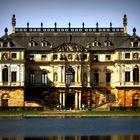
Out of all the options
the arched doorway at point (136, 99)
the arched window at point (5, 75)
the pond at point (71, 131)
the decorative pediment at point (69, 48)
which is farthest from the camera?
the decorative pediment at point (69, 48)

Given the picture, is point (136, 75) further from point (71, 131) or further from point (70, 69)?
point (71, 131)

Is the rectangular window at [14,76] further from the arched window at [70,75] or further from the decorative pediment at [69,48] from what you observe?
the arched window at [70,75]

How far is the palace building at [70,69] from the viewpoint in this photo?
109062mm

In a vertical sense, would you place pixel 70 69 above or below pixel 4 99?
above

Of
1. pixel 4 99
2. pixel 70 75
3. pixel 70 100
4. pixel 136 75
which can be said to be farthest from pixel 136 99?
pixel 4 99

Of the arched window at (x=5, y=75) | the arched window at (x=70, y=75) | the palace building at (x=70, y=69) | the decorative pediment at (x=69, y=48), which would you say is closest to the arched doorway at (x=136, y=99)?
the palace building at (x=70, y=69)

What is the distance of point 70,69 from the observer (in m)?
112

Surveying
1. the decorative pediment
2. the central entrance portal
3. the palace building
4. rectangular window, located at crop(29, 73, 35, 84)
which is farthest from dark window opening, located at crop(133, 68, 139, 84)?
rectangular window, located at crop(29, 73, 35, 84)

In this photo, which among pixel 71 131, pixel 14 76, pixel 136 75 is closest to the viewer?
pixel 71 131

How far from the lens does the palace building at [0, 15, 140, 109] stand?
109062 millimetres

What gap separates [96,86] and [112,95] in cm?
395

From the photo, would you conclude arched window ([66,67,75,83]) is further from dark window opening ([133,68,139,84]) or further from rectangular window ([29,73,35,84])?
dark window opening ([133,68,139,84])

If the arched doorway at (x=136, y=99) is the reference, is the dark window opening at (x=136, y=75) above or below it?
above

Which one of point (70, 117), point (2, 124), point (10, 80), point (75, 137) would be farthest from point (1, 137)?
point (10, 80)
